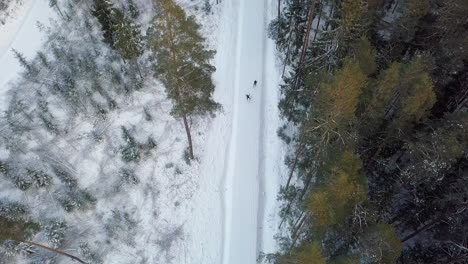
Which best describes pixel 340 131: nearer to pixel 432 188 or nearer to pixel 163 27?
pixel 432 188

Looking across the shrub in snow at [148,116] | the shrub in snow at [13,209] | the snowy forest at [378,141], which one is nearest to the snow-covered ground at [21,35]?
the shrub in snow at [13,209]

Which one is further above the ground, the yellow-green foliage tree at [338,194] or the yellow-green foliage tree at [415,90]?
the yellow-green foliage tree at [415,90]

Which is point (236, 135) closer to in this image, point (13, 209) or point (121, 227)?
point (121, 227)

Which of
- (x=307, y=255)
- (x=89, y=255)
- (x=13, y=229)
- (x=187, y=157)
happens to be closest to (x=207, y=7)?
(x=187, y=157)

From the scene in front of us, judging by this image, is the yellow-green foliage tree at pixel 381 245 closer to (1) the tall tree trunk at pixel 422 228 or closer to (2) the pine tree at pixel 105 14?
(1) the tall tree trunk at pixel 422 228

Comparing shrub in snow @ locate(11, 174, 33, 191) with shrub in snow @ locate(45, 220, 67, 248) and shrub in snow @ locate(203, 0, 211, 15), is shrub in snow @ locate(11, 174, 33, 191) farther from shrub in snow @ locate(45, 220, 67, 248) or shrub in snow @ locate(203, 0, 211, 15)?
shrub in snow @ locate(203, 0, 211, 15)

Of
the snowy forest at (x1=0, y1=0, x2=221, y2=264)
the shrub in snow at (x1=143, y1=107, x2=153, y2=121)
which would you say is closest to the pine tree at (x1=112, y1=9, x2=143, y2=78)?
the snowy forest at (x1=0, y1=0, x2=221, y2=264)
